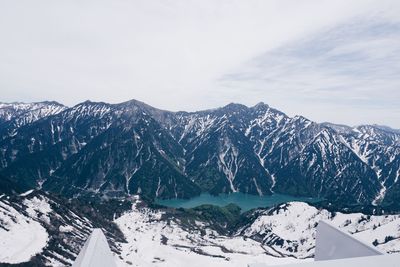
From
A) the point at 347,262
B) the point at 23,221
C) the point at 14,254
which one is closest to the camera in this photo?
the point at 347,262

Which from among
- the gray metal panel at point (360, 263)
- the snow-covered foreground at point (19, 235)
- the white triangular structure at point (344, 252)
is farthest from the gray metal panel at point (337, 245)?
the snow-covered foreground at point (19, 235)

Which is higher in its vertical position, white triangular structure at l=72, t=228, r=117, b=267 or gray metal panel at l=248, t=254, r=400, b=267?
gray metal panel at l=248, t=254, r=400, b=267

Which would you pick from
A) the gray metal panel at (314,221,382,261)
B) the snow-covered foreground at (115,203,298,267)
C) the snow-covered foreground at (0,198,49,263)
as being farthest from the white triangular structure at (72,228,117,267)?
the snow-covered foreground at (0,198,49,263)

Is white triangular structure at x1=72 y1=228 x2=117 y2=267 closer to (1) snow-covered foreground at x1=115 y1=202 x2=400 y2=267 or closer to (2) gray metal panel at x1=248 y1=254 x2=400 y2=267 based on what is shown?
(2) gray metal panel at x1=248 y1=254 x2=400 y2=267

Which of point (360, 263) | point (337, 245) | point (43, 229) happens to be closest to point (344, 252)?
point (337, 245)

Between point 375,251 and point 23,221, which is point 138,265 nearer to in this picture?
point 23,221

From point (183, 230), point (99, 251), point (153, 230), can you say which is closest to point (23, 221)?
point (153, 230)

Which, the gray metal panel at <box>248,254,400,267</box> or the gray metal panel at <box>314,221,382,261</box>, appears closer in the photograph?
the gray metal panel at <box>248,254,400,267</box>
